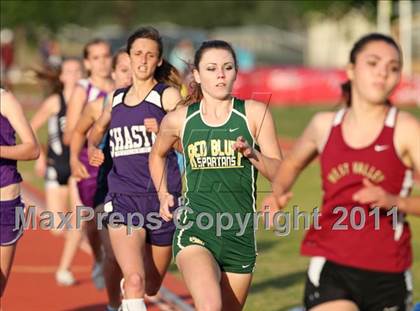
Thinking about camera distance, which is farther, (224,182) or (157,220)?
(157,220)

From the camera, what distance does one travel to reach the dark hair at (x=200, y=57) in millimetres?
8227

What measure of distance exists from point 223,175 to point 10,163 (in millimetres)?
1787

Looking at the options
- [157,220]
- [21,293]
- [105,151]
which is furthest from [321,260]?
[21,293]

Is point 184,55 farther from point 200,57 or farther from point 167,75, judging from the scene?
point 200,57

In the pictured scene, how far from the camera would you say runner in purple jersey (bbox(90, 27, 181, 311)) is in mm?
9148

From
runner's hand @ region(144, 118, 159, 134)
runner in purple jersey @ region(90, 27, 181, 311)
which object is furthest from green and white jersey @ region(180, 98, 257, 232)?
runner in purple jersey @ region(90, 27, 181, 311)

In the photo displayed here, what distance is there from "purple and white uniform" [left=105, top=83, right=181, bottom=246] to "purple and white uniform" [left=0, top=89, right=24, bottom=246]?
700 mm

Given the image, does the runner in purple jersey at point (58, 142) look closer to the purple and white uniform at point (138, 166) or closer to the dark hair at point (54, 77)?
the dark hair at point (54, 77)

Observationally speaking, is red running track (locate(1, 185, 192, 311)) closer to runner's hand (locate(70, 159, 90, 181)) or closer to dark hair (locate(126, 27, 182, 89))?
runner's hand (locate(70, 159, 90, 181))

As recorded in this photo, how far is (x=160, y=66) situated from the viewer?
9.47 meters

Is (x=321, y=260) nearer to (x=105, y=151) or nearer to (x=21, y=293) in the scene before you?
(x=105, y=151)

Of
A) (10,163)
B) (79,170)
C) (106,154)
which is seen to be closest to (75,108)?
(79,170)

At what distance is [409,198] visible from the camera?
6.33 metres

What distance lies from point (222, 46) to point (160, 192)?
1.06 meters
